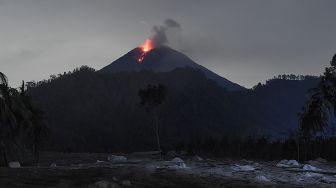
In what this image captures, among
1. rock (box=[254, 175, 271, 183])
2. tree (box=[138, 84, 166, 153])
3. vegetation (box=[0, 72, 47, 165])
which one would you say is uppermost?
tree (box=[138, 84, 166, 153])

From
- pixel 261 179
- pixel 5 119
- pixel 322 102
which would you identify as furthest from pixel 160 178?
pixel 322 102

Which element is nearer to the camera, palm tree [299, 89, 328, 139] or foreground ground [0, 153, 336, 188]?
foreground ground [0, 153, 336, 188]

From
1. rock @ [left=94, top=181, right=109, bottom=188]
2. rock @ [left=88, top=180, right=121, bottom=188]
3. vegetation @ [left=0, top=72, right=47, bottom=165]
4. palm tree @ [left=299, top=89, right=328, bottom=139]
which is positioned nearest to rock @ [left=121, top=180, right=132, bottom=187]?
rock @ [left=88, top=180, right=121, bottom=188]

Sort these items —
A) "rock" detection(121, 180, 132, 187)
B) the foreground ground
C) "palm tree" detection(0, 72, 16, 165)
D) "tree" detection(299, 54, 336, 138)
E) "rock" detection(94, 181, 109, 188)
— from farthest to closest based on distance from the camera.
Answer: "tree" detection(299, 54, 336, 138) < "palm tree" detection(0, 72, 16, 165) < "rock" detection(121, 180, 132, 187) < the foreground ground < "rock" detection(94, 181, 109, 188)

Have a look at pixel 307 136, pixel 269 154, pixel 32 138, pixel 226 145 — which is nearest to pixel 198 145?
pixel 226 145

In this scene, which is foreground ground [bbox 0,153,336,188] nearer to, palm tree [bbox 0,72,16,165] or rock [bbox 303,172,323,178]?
rock [bbox 303,172,323,178]

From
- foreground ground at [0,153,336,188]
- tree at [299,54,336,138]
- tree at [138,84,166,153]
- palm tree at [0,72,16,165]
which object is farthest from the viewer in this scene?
tree at [138,84,166,153]

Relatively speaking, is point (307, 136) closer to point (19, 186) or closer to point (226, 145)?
point (226, 145)

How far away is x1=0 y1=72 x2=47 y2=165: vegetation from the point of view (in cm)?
4208

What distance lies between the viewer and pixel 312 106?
61.2m

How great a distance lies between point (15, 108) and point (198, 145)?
63.0 m

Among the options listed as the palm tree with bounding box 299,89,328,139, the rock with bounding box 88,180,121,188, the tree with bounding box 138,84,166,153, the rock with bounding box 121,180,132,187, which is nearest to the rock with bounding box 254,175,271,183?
the rock with bounding box 121,180,132,187

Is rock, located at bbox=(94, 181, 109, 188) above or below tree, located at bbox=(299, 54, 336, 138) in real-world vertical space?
below

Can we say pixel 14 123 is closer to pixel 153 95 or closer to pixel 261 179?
pixel 261 179
